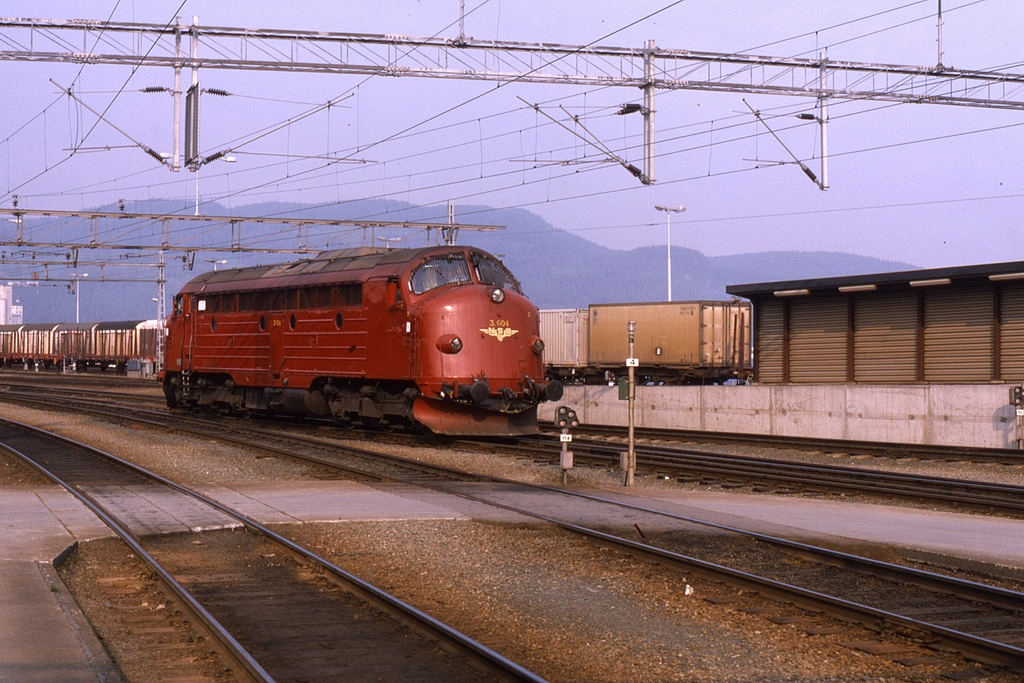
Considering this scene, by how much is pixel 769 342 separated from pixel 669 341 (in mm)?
11239

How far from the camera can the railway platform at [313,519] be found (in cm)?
754

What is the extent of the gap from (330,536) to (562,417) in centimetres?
618

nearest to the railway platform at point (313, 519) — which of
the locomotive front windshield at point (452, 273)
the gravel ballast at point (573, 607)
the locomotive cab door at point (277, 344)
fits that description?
the gravel ballast at point (573, 607)

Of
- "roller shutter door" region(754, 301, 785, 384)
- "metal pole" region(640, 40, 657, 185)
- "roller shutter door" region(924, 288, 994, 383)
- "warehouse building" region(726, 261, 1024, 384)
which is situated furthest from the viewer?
"roller shutter door" region(754, 301, 785, 384)

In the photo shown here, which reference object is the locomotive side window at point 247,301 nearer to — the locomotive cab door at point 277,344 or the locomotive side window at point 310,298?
the locomotive cab door at point 277,344

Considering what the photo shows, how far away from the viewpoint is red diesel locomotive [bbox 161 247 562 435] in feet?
73.0

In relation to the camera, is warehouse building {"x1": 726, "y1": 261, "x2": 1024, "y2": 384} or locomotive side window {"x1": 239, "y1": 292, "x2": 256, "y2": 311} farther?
locomotive side window {"x1": 239, "y1": 292, "x2": 256, "y2": 311}

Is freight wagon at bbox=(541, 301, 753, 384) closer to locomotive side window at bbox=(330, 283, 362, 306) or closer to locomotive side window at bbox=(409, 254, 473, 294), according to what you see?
locomotive side window at bbox=(330, 283, 362, 306)

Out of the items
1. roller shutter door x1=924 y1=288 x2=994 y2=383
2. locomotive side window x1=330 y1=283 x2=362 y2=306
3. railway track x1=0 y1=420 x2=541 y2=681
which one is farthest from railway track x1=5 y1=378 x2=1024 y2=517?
roller shutter door x1=924 y1=288 x2=994 y2=383

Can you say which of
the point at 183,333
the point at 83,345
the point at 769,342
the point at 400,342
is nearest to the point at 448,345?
the point at 400,342

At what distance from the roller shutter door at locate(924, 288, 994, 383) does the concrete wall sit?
2481mm

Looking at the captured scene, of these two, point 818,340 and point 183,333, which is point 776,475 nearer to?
point 818,340

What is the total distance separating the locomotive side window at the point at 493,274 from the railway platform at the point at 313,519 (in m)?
7.85

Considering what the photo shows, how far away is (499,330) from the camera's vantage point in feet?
75.2
